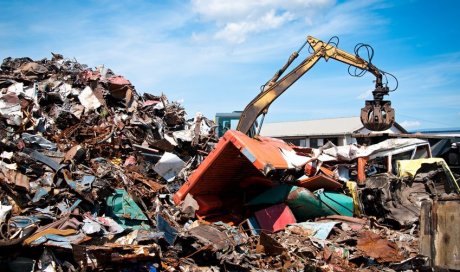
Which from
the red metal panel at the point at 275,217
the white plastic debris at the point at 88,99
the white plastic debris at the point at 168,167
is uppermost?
the white plastic debris at the point at 88,99

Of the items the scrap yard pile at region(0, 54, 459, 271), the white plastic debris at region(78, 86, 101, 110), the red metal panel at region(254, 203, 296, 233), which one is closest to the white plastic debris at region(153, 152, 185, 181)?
the scrap yard pile at region(0, 54, 459, 271)

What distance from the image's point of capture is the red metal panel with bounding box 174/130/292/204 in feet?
20.6

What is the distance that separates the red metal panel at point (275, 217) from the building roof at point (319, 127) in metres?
12.1

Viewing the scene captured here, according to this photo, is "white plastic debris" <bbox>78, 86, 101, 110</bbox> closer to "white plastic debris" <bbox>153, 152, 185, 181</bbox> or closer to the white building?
"white plastic debris" <bbox>153, 152, 185, 181</bbox>

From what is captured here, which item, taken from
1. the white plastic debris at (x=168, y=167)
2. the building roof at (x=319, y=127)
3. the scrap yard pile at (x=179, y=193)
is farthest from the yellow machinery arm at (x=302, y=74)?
the building roof at (x=319, y=127)

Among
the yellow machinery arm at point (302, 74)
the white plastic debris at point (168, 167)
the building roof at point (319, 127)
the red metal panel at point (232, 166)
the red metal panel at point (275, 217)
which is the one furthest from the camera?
the building roof at point (319, 127)

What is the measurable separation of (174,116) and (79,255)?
597cm

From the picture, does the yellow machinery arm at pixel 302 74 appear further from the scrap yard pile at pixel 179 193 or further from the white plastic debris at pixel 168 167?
the white plastic debris at pixel 168 167

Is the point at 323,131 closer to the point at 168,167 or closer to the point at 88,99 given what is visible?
the point at 88,99

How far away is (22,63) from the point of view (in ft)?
34.7

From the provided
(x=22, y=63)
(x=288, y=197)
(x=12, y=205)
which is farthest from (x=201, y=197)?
(x=22, y=63)

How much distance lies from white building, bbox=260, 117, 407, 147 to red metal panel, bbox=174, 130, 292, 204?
35.6ft

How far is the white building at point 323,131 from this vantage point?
62.4 ft

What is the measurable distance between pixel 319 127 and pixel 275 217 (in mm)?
15935
